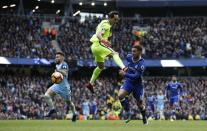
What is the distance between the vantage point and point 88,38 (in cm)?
5500

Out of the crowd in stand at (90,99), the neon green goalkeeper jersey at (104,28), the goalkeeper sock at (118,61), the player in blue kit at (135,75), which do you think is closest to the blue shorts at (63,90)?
the neon green goalkeeper jersey at (104,28)

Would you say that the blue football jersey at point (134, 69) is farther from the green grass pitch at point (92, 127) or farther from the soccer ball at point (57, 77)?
the soccer ball at point (57, 77)

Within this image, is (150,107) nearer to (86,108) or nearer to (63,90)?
(86,108)

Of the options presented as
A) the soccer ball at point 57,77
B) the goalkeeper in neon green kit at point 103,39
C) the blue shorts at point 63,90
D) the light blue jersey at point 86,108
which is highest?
the goalkeeper in neon green kit at point 103,39

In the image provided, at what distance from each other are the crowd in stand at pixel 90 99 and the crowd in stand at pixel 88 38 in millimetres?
2534

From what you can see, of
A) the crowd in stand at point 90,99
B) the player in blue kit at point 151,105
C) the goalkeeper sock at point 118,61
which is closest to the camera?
the goalkeeper sock at point 118,61

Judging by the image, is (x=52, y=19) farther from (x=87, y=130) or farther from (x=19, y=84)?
(x=87, y=130)

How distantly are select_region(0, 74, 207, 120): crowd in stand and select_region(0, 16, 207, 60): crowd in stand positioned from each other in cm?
253

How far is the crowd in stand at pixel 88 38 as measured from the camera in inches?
2044

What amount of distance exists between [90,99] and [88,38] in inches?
417

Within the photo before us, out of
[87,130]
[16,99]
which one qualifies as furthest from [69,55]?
[87,130]

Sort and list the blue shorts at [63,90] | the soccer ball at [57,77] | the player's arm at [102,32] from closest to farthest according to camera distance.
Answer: the player's arm at [102,32] < the soccer ball at [57,77] < the blue shorts at [63,90]

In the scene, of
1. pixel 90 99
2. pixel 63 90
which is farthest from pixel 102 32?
pixel 90 99

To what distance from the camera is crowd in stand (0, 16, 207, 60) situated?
170ft
